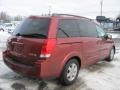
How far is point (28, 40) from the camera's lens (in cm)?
553

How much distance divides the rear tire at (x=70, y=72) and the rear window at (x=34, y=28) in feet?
3.47

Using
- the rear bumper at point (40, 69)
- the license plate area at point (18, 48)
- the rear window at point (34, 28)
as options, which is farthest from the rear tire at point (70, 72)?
the license plate area at point (18, 48)

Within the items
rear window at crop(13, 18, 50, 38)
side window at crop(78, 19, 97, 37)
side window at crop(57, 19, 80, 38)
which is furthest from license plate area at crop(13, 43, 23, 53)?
side window at crop(78, 19, 97, 37)

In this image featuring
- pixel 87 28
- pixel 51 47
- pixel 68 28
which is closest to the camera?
pixel 51 47

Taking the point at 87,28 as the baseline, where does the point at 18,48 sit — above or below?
below

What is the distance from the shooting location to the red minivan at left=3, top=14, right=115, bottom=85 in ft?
17.4

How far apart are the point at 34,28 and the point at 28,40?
37 cm

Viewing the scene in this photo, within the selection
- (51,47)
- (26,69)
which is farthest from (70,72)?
(26,69)

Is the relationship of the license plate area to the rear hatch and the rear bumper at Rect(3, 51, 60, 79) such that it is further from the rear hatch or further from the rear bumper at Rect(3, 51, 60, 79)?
the rear bumper at Rect(3, 51, 60, 79)

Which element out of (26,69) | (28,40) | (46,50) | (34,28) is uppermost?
(34,28)

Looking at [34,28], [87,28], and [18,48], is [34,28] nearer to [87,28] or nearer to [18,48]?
[18,48]

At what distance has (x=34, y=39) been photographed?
215 inches

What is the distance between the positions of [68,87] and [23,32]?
1.78 metres

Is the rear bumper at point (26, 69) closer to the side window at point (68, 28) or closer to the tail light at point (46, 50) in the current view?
the tail light at point (46, 50)
